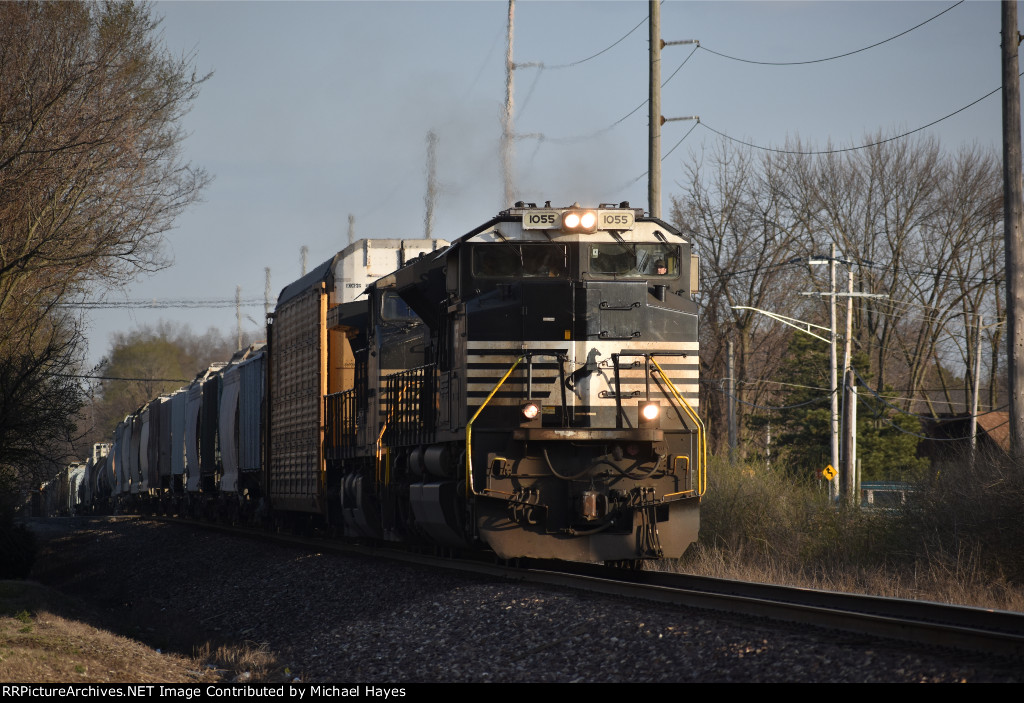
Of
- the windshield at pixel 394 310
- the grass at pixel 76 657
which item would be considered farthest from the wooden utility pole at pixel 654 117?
the grass at pixel 76 657

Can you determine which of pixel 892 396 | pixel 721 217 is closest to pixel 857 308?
pixel 892 396

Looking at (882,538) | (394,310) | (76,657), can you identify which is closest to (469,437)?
(76,657)

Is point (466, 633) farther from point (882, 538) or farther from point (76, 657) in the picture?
point (882, 538)

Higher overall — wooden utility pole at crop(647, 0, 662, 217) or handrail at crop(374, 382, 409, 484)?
wooden utility pole at crop(647, 0, 662, 217)

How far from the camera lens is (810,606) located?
776cm

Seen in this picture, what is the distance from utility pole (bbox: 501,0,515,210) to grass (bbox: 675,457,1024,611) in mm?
13284

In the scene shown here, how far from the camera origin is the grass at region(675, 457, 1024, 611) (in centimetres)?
991

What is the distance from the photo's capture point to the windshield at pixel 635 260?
11.0 meters

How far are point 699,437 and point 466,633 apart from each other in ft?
10.8

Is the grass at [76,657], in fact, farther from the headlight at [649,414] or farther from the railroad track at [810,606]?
the headlight at [649,414]

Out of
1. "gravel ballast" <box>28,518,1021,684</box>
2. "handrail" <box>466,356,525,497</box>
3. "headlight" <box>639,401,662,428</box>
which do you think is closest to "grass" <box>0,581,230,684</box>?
"gravel ballast" <box>28,518,1021,684</box>

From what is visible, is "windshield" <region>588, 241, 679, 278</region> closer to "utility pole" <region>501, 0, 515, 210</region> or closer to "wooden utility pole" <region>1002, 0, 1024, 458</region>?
"wooden utility pole" <region>1002, 0, 1024, 458</region>

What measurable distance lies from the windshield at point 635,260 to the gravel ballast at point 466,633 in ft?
10.8

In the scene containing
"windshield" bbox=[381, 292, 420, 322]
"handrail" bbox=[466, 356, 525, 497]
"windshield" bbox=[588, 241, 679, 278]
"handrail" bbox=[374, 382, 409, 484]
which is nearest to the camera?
"handrail" bbox=[466, 356, 525, 497]
